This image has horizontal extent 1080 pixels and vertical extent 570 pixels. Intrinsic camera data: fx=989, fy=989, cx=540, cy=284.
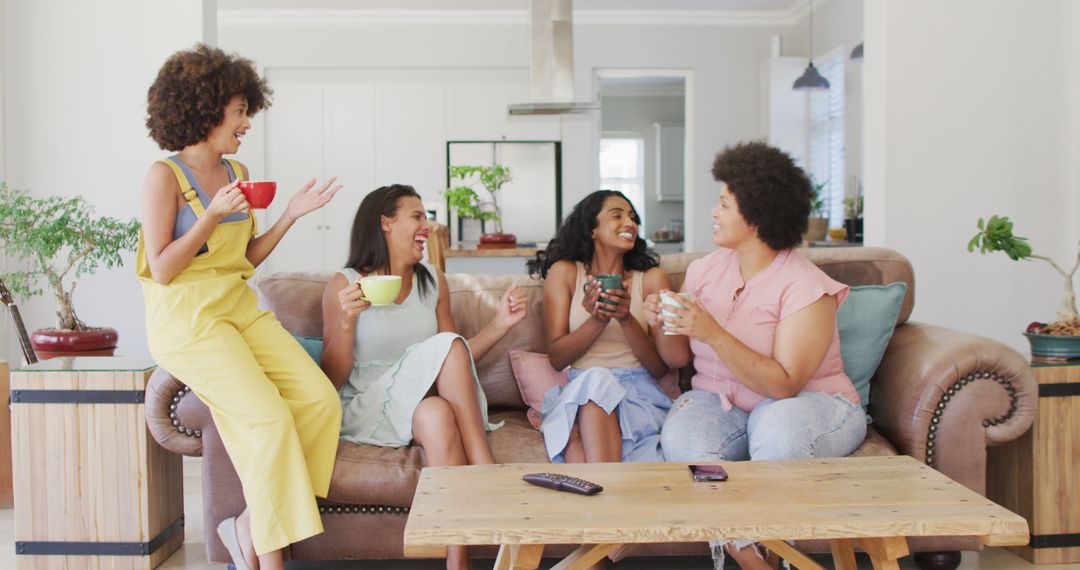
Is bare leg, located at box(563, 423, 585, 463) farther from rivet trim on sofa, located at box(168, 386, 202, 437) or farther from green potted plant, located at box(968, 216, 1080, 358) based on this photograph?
green potted plant, located at box(968, 216, 1080, 358)

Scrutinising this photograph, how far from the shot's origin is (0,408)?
3303 millimetres

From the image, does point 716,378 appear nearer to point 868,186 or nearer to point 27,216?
point 868,186

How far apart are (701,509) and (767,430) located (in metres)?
0.71

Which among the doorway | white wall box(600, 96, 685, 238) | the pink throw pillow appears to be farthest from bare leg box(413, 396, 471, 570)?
white wall box(600, 96, 685, 238)

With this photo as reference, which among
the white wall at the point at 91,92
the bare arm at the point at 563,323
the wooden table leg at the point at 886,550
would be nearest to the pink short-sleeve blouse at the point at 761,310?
the bare arm at the point at 563,323

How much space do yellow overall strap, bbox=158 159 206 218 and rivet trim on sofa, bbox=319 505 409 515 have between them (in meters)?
0.79

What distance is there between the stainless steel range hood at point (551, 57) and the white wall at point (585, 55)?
5.79 feet

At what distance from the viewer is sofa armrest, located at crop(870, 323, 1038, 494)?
247 cm

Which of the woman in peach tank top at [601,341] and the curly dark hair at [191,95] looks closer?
the curly dark hair at [191,95]

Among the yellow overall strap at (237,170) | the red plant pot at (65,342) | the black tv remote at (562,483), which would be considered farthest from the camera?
the red plant pot at (65,342)

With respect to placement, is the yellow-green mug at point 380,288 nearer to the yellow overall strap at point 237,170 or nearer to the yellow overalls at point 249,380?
the yellow overalls at point 249,380

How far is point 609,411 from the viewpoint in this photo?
8.13 ft

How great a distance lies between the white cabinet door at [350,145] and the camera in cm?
804

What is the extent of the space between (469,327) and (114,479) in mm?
1061
